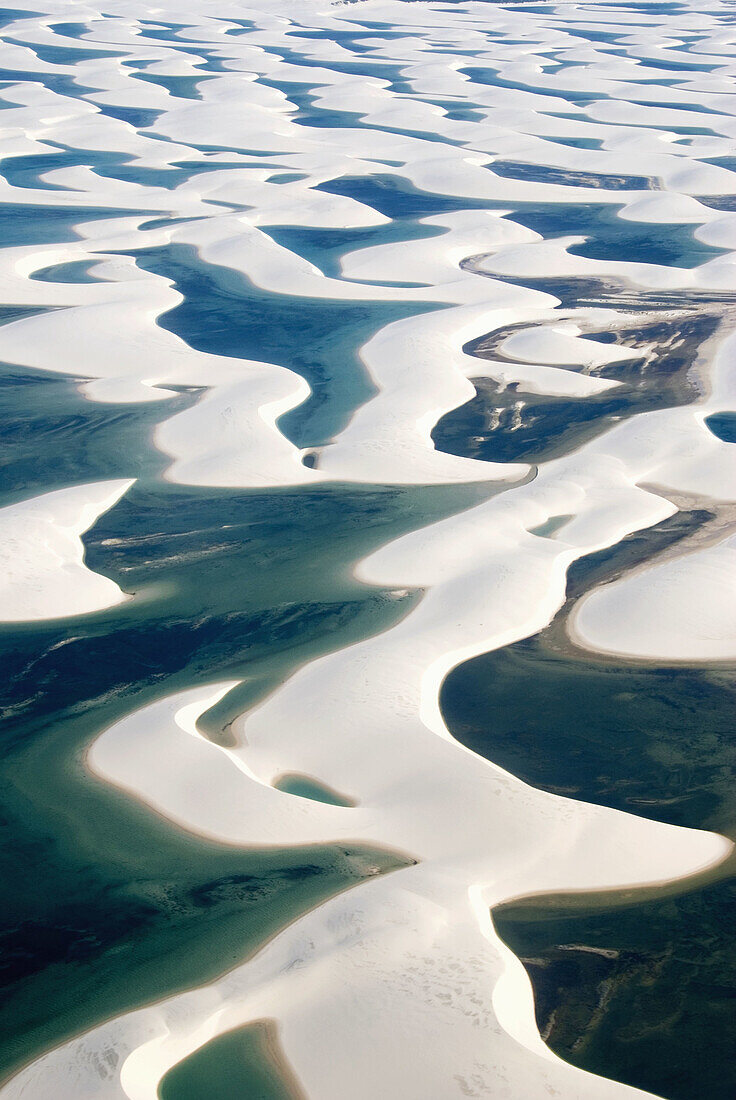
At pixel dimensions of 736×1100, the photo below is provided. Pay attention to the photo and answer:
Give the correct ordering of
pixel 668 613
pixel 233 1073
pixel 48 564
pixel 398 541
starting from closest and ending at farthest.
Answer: pixel 233 1073 → pixel 668 613 → pixel 48 564 → pixel 398 541

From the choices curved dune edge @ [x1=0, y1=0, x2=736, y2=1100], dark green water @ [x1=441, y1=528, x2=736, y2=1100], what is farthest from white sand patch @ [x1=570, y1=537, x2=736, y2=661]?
curved dune edge @ [x1=0, y1=0, x2=736, y2=1100]

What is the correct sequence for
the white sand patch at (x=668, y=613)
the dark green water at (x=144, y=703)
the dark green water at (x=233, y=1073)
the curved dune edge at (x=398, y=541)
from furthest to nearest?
1. the white sand patch at (x=668, y=613)
2. the dark green water at (x=144, y=703)
3. the curved dune edge at (x=398, y=541)
4. the dark green water at (x=233, y=1073)

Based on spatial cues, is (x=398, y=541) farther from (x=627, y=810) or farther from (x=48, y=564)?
(x=627, y=810)

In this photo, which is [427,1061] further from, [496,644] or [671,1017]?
[496,644]

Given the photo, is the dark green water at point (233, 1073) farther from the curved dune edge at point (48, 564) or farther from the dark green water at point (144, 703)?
the curved dune edge at point (48, 564)

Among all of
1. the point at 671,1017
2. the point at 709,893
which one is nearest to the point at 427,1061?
the point at 671,1017

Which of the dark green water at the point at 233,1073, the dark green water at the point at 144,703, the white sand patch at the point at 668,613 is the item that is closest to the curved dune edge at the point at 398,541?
the dark green water at the point at 233,1073

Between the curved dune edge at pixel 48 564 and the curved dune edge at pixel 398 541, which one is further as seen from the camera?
the curved dune edge at pixel 48 564

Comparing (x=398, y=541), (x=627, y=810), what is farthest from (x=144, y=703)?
(x=627, y=810)

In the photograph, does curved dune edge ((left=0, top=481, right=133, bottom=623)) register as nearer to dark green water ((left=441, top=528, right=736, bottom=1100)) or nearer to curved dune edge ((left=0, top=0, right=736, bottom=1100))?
curved dune edge ((left=0, top=0, right=736, bottom=1100))
